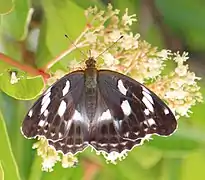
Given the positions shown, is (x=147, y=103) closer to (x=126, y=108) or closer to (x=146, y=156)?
(x=126, y=108)

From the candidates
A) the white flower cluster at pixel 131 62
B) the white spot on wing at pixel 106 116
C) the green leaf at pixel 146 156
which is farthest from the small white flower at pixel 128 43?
the green leaf at pixel 146 156

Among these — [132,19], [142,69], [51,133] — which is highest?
[132,19]

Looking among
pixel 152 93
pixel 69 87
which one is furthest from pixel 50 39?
pixel 152 93

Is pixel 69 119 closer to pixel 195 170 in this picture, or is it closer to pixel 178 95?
pixel 178 95

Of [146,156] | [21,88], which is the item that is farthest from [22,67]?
[146,156]

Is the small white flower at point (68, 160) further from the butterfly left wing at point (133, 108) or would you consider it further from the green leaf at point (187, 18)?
the green leaf at point (187, 18)

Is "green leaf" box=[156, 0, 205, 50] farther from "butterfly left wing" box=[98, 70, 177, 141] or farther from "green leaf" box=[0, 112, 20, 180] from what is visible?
"green leaf" box=[0, 112, 20, 180]
